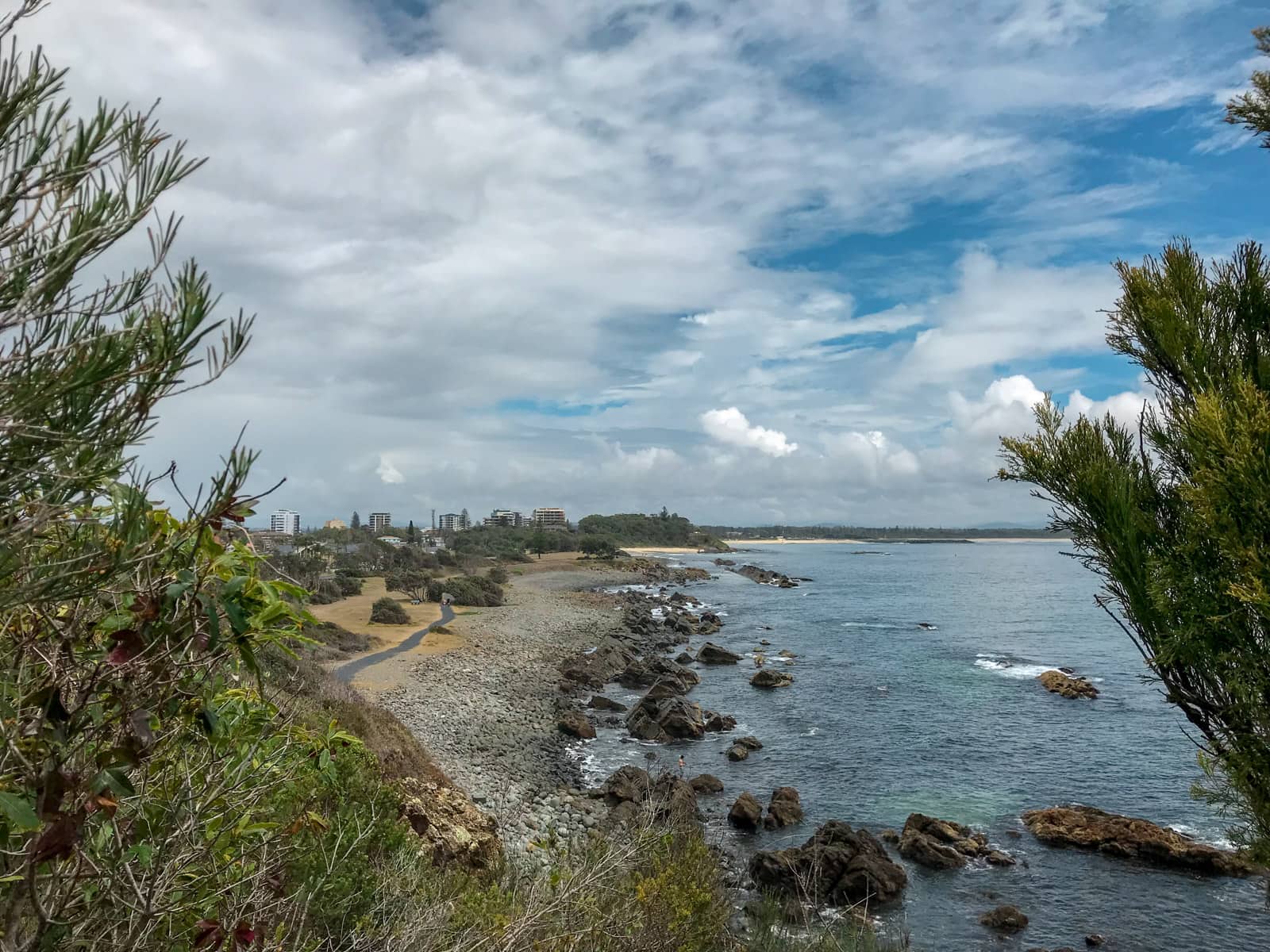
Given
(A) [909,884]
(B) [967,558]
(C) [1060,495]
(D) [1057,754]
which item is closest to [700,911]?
(C) [1060,495]

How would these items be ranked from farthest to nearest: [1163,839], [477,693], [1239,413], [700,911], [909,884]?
[477,693]
[1163,839]
[909,884]
[700,911]
[1239,413]

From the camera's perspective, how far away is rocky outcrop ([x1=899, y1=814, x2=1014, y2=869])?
15.2 m

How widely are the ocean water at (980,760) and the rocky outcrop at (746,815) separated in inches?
13.4

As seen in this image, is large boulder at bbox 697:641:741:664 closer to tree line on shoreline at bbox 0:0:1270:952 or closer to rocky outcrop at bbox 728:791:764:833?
rocky outcrop at bbox 728:791:764:833

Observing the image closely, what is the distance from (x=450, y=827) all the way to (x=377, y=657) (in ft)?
71.2

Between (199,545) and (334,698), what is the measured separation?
1409cm

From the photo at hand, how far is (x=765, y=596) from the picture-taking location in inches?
2753

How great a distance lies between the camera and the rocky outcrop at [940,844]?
49.8ft

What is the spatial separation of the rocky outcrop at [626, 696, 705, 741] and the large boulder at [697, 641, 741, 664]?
11.1 m

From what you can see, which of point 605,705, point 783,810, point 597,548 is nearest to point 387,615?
point 605,705

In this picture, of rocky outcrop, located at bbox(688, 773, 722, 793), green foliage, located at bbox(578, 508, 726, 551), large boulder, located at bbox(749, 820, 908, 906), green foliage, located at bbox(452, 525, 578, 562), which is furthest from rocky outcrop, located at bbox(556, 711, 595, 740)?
green foliage, located at bbox(578, 508, 726, 551)

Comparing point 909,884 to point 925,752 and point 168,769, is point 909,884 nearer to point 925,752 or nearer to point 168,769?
point 925,752

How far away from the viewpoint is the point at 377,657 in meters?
30.0

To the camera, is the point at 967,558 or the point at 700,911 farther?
the point at 967,558
